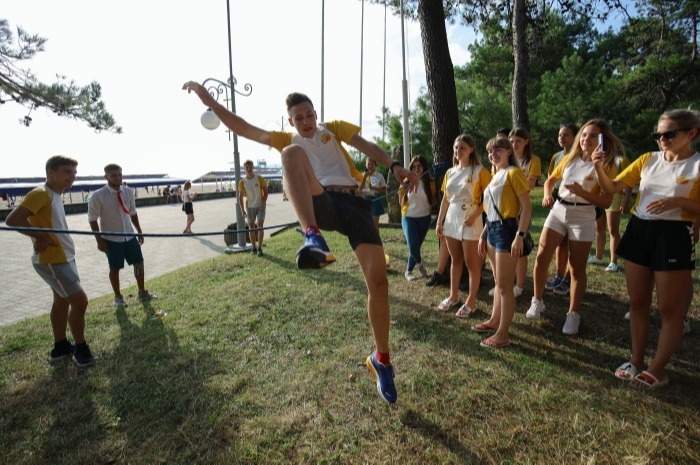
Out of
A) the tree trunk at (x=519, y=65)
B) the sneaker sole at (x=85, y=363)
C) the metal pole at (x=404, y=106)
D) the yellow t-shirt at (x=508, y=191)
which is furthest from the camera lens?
the metal pole at (x=404, y=106)

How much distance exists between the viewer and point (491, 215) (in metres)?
3.81

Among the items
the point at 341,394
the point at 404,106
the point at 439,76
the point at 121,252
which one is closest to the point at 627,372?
the point at 341,394

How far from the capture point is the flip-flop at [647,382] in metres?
2.97

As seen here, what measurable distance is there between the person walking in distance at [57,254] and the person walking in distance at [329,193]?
1929 millimetres

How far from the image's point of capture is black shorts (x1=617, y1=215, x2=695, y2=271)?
9.29 ft

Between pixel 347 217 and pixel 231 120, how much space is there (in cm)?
119

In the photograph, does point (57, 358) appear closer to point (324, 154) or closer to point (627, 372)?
point (324, 154)

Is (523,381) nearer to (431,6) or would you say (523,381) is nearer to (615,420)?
(615,420)

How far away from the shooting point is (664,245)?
287cm

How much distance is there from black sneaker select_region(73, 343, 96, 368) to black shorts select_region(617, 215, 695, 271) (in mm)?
4870

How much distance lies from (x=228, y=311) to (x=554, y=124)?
14827mm

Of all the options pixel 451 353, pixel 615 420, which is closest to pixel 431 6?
pixel 451 353

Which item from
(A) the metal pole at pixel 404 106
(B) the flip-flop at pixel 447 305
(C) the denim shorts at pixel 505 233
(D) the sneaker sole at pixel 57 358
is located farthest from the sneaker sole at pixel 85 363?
(A) the metal pole at pixel 404 106

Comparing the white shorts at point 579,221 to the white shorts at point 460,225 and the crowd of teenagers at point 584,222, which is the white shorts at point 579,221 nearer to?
the crowd of teenagers at point 584,222
